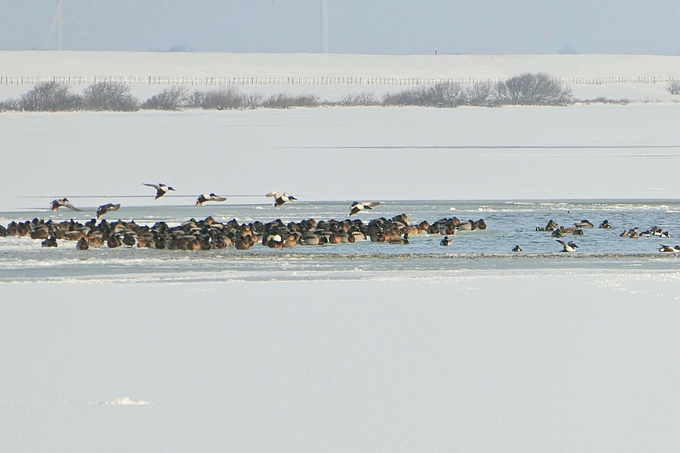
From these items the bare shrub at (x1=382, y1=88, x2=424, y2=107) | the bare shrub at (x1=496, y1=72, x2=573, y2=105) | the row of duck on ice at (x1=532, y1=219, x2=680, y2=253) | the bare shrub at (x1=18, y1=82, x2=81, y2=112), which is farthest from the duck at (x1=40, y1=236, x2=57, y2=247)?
the bare shrub at (x1=496, y1=72, x2=573, y2=105)

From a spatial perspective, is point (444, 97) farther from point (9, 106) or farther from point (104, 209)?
point (104, 209)

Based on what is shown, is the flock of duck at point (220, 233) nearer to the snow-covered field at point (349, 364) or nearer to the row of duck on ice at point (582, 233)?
the row of duck on ice at point (582, 233)

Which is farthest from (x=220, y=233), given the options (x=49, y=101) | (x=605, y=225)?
(x=49, y=101)

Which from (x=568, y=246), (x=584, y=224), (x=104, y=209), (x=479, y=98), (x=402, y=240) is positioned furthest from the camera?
(x=479, y=98)

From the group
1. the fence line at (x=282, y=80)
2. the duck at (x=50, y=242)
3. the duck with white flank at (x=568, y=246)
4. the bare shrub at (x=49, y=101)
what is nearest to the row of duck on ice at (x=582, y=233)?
the duck with white flank at (x=568, y=246)

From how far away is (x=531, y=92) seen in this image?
79688mm

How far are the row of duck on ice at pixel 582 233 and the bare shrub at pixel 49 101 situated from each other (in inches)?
1747

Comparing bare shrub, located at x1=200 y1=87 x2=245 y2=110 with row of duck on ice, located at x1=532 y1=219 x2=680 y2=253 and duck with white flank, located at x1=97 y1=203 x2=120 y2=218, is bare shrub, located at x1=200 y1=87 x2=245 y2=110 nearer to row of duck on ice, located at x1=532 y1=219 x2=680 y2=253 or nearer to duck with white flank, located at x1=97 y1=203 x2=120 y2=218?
duck with white flank, located at x1=97 y1=203 x2=120 y2=218

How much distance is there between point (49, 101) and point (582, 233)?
155ft

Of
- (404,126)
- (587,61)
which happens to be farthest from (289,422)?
(587,61)

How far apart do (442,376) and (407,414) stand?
2.60ft

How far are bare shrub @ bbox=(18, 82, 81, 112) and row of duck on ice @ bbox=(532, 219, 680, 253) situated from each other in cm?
4437

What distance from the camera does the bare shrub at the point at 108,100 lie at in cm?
5909

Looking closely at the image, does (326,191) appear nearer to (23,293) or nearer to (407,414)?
(23,293)
